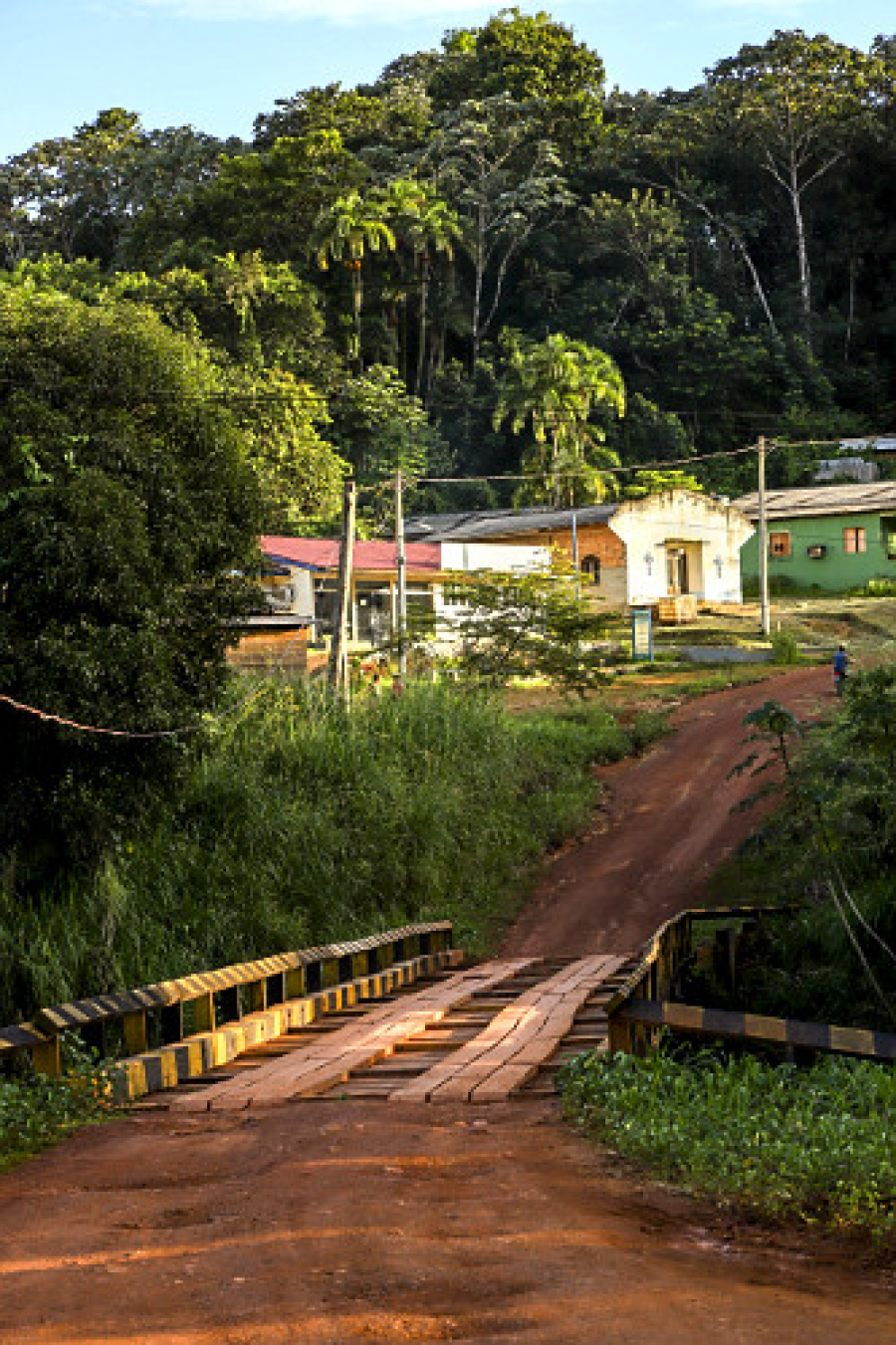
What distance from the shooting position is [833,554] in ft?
169

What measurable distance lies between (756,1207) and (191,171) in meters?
74.7

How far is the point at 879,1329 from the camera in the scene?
438 centimetres

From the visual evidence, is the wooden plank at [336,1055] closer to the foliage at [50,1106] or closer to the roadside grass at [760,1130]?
the foliage at [50,1106]

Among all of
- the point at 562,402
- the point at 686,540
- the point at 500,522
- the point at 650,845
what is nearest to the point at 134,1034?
the point at 650,845

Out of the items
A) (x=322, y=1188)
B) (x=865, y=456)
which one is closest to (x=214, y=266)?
(x=865, y=456)

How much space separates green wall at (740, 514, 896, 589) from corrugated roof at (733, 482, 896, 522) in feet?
0.91

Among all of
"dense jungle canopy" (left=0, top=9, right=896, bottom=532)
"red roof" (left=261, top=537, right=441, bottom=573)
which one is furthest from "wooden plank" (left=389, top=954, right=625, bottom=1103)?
"dense jungle canopy" (left=0, top=9, right=896, bottom=532)

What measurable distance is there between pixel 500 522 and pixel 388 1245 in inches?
1738

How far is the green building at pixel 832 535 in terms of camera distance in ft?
166

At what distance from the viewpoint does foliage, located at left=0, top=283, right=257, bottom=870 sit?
13.0m

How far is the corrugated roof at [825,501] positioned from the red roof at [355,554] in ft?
46.2

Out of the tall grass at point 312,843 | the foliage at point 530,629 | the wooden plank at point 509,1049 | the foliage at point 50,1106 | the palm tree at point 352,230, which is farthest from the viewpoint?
the palm tree at point 352,230

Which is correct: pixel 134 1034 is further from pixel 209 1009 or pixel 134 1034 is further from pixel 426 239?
pixel 426 239

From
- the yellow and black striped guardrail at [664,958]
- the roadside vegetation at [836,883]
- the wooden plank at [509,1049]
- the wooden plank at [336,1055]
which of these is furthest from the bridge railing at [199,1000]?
the roadside vegetation at [836,883]
